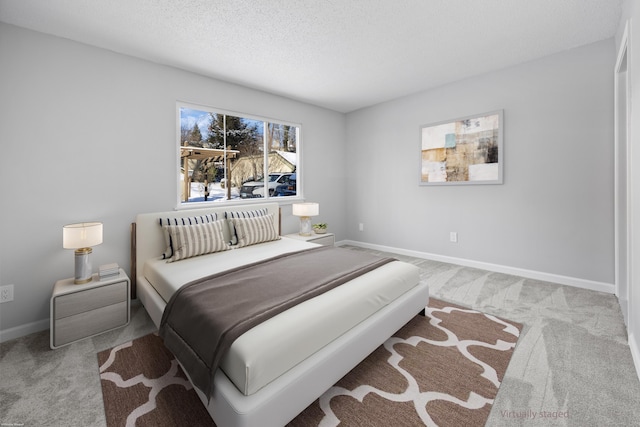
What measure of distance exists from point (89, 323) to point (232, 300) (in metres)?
1.48

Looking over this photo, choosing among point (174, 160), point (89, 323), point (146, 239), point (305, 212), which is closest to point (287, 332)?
point (89, 323)

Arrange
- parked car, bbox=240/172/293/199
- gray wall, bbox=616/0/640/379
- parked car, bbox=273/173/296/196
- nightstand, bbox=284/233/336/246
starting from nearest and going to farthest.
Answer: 1. gray wall, bbox=616/0/640/379
2. nightstand, bbox=284/233/336/246
3. parked car, bbox=240/172/293/199
4. parked car, bbox=273/173/296/196

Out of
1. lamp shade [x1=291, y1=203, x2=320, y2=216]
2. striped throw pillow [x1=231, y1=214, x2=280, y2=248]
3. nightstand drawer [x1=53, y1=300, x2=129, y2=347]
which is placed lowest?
nightstand drawer [x1=53, y1=300, x2=129, y2=347]

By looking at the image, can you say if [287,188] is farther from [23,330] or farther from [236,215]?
[23,330]

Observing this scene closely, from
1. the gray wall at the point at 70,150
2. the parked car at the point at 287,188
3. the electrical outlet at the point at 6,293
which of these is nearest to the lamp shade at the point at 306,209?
the parked car at the point at 287,188

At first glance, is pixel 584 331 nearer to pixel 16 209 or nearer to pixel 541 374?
pixel 541 374

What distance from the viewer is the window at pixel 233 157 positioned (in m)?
3.54

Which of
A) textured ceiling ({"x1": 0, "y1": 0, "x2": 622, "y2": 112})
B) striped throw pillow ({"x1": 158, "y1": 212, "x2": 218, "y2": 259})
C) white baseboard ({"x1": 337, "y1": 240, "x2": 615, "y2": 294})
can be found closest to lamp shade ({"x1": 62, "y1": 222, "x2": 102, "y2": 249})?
striped throw pillow ({"x1": 158, "y1": 212, "x2": 218, "y2": 259})

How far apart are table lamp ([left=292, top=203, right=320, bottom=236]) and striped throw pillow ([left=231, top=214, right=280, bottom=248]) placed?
746 millimetres

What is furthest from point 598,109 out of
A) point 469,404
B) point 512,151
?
point 469,404

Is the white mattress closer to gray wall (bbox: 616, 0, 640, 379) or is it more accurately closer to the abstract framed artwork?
gray wall (bbox: 616, 0, 640, 379)

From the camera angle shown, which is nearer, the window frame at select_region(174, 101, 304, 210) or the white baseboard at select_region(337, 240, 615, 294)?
the white baseboard at select_region(337, 240, 615, 294)

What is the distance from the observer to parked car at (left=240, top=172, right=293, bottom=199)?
13.6 feet

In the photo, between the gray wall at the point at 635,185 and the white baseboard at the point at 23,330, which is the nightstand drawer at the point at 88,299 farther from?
the gray wall at the point at 635,185
